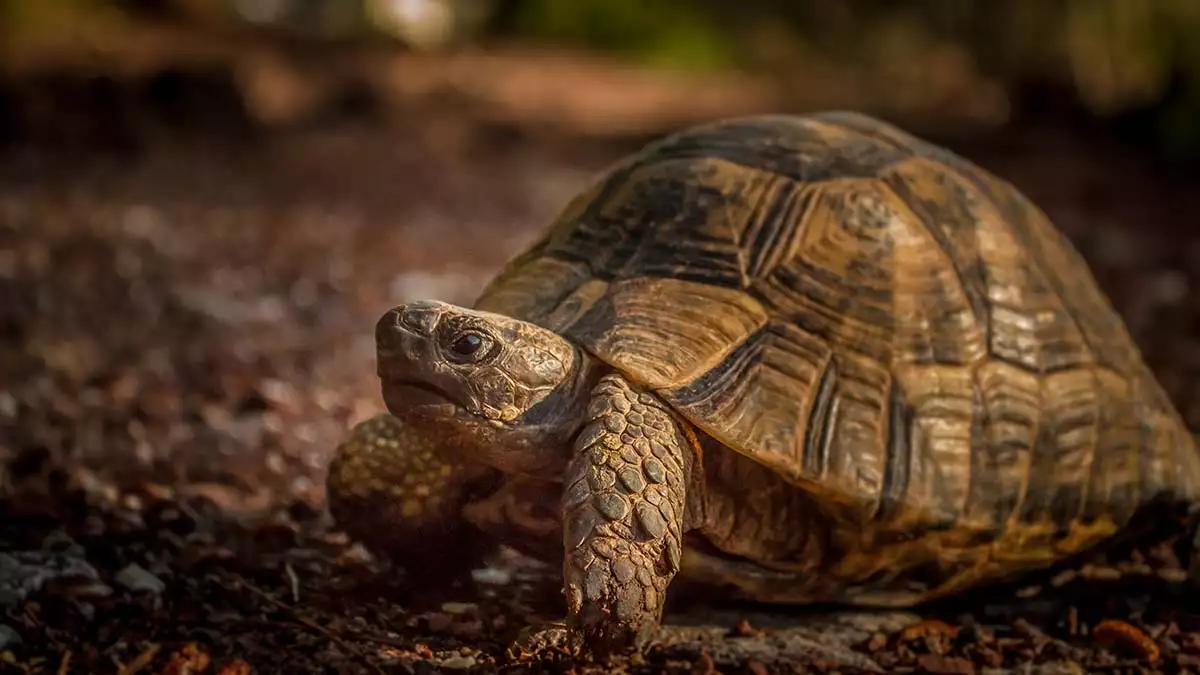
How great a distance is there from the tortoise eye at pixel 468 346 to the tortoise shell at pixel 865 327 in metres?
0.26

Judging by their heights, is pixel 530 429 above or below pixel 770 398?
below

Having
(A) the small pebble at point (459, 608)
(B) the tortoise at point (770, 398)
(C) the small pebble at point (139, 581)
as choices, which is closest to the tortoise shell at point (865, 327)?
(B) the tortoise at point (770, 398)

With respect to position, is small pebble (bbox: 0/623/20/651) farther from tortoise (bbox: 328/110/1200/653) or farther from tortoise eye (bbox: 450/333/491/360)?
tortoise eye (bbox: 450/333/491/360)

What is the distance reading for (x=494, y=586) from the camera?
2969mm

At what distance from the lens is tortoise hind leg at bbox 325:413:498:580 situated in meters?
2.94

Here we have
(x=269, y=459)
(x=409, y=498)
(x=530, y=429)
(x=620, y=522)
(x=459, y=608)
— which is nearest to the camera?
(x=620, y=522)

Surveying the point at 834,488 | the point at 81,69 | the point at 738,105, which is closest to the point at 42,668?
the point at 834,488

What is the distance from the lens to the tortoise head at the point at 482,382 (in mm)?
2604

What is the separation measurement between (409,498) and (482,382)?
0.50 meters

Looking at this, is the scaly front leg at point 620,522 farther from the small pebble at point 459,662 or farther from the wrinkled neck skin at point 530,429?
the small pebble at point 459,662

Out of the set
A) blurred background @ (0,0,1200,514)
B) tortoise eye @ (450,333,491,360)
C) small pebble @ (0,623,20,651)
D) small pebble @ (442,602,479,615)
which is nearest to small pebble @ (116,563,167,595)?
small pebble @ (0,623,20,651)

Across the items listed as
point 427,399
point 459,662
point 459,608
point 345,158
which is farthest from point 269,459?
point 345,158

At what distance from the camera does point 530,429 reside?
105 inches

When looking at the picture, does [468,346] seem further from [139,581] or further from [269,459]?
[269,459]
